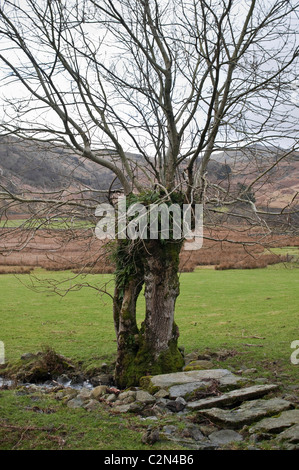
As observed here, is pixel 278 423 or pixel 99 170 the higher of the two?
pixel 99 170

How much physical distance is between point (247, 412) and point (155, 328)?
2.41 metres

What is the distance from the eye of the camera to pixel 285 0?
20.4 feet

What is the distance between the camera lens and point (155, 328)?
693 cm

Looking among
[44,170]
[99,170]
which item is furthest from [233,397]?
[99,170]

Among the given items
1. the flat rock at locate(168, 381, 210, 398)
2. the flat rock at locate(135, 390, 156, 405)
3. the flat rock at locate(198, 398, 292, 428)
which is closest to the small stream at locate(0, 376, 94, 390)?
the flat rock at locate(135, 390, 156, 405)

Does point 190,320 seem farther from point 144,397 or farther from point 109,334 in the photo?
point 144,397

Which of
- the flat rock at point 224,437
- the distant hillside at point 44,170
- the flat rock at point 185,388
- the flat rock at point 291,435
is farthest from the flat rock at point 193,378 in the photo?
the distant hillside at point 44,170

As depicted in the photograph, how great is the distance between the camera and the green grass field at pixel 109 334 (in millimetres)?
4230

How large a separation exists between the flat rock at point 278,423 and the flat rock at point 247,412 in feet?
0.52

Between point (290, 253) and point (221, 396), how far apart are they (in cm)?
2302

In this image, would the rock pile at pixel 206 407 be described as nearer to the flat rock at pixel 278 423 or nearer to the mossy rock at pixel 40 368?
the flat rock at pixel 278 423

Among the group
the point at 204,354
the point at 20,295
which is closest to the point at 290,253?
the point at 20,295

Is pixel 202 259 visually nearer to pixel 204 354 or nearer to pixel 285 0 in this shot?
pixel 204 354

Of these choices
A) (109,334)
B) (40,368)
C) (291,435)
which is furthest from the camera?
(109,334)
